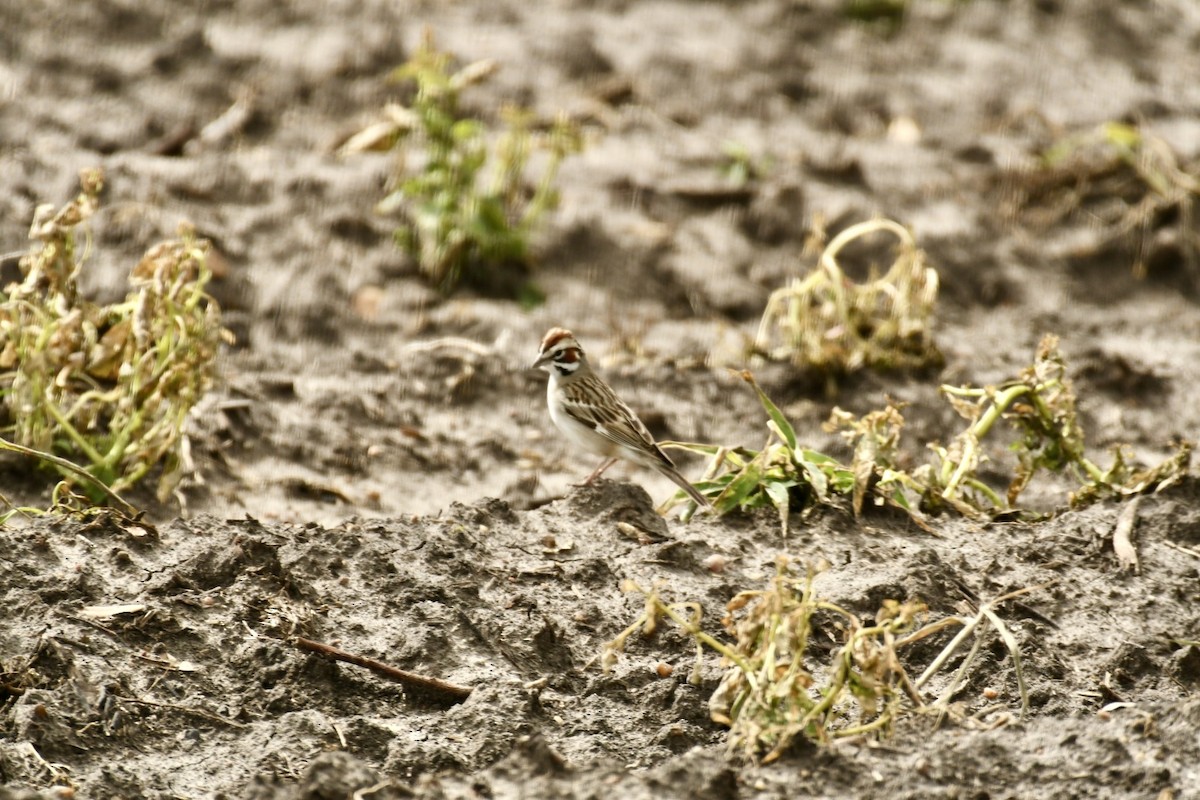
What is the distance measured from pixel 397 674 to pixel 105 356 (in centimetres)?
213

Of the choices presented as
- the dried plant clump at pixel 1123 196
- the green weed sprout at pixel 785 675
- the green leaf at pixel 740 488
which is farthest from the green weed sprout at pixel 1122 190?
the green weed sprout at pixel 785 675

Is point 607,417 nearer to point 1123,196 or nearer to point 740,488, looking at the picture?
point 740,488

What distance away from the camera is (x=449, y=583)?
468 centimetres

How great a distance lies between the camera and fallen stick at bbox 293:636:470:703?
4.23 metres

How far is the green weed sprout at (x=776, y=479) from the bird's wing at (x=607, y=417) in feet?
1.91

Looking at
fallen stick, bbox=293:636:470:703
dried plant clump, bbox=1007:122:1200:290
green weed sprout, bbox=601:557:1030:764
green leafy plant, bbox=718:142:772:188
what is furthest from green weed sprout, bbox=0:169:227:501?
dried plant clump, bbox=1007:122:1200:290

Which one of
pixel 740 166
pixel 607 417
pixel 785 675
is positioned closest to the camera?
pixel 785 675

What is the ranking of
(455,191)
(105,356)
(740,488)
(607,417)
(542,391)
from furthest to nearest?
(455,191), (542,391), (607,417), (105,356), (740,488)

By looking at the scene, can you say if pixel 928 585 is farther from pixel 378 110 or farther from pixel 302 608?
pixel 378 110

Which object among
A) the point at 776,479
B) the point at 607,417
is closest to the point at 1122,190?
the point at 607,417

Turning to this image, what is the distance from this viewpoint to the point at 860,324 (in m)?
7.41

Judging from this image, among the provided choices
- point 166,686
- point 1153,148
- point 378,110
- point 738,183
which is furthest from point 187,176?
point 1153,148

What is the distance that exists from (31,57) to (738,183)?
396cm

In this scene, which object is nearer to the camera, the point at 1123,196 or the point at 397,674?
the point at 397,674
